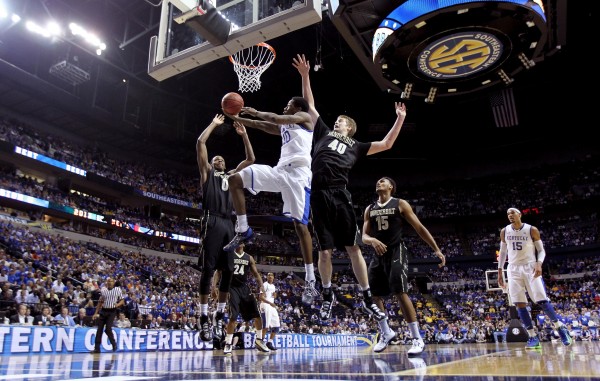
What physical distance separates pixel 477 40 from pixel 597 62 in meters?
18.6

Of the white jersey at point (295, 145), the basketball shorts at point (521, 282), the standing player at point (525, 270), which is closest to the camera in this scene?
the white jersey at point (295, 145)

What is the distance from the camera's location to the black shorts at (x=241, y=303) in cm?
826

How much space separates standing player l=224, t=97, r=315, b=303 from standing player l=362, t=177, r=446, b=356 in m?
1.09

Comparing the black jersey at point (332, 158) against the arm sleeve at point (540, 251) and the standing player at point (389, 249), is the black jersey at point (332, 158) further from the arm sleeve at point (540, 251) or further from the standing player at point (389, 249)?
the arm sleeve at point (540, 251)

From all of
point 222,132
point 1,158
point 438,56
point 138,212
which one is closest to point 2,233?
point 1,158

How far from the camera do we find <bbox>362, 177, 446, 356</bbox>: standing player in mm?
5316

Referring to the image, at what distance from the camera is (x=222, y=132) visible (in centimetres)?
3094

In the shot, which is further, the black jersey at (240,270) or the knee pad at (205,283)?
the black jersey at (240,270)

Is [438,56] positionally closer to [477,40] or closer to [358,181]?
[477,40]

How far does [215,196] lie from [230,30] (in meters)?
2.95

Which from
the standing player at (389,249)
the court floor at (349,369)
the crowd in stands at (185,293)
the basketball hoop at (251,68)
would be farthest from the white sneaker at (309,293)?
the crowd in stands at (185,293)

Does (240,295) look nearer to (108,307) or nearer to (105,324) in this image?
(108,307)

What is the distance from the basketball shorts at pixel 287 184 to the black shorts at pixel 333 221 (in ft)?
0.88

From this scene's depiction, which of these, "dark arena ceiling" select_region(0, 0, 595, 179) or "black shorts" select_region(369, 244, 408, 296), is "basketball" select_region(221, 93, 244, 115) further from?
"dark arena ceiling" select_region(0, 0, 595, 179)
